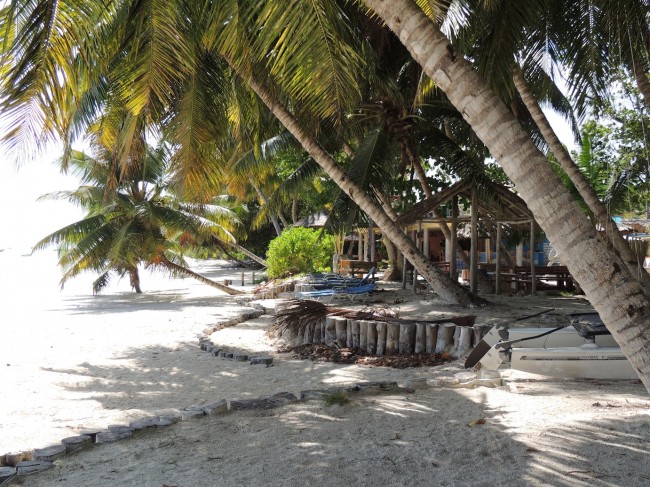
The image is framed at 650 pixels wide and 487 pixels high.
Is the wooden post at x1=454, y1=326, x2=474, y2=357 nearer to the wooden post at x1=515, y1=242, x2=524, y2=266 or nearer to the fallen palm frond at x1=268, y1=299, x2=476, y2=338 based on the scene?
the fallen palm frond at x1=268, y1=299, x2=476, y2=338

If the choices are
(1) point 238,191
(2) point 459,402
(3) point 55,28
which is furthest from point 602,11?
(1) point 238,191

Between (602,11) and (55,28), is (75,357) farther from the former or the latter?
(602,11)

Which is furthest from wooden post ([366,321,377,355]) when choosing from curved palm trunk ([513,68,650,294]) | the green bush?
the green bush

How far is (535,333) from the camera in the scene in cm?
636

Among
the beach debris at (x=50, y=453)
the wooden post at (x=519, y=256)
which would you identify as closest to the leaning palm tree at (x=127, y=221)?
the wooden post at (x=519, y=256)

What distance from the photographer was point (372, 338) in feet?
27.6

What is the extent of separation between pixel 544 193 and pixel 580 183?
22.2ft

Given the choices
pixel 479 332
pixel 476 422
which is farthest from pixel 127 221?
pixel 476 422

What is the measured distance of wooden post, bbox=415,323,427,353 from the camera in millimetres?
7902

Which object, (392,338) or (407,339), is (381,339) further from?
(407,339)

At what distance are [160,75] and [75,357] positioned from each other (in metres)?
5.04

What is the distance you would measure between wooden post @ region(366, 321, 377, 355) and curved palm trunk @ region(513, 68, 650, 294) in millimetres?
3791

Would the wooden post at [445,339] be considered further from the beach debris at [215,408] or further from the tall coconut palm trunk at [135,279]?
the tall coconut palm trunk at [135,279]

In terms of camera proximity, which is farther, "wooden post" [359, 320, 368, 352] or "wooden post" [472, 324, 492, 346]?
"wooden post" [359, 320, 368, 352]
